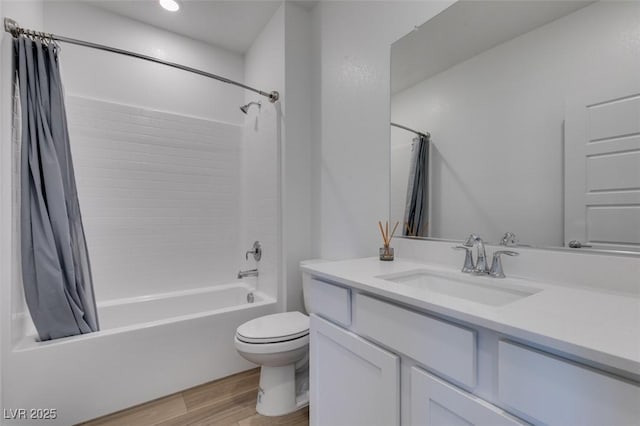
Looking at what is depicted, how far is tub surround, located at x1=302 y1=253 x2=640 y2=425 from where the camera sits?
19.5 inches

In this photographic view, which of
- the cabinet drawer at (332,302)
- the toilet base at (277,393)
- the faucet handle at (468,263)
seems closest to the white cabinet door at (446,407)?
the cabinet drawer at (332,302)

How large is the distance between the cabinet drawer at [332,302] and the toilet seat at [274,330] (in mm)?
416

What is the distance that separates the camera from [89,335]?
154cm

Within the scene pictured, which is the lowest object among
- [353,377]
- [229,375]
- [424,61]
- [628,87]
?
[229,375]

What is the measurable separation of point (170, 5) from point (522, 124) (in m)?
2.46

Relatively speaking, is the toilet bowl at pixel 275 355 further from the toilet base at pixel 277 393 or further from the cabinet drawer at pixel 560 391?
the cabinet drawer at pixel 560 391

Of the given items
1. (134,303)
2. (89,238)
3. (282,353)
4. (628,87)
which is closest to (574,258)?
(628,87)

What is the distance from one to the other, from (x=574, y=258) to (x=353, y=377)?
2.77 feet

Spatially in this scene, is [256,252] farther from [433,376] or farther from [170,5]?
[170,5]

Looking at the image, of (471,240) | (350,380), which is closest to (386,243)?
(471,240)

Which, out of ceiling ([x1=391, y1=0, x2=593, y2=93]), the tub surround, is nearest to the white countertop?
the tub surround

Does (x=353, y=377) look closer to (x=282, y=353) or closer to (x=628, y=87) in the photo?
(x=282, y=353)

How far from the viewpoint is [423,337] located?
0.76 metres

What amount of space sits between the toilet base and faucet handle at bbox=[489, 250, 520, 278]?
1.21m
